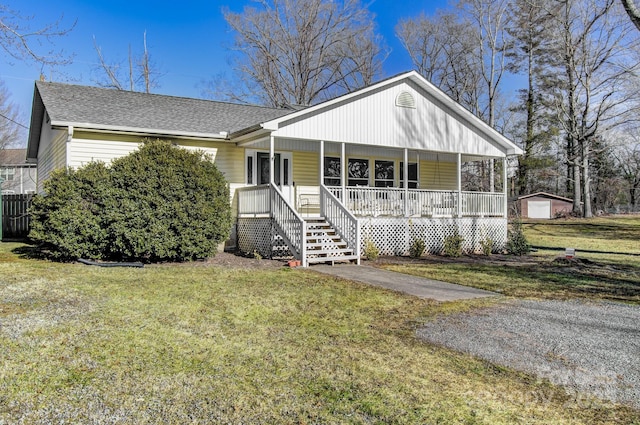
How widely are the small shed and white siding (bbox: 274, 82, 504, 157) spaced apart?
90.7ft

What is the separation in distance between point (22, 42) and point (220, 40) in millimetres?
25452

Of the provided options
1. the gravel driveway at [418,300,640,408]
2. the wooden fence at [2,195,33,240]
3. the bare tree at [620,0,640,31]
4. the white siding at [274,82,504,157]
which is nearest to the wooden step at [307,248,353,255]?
the white siding at [274,82,504,157]

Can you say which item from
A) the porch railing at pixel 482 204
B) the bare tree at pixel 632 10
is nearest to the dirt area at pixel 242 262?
the porch railing at pixel 482 204

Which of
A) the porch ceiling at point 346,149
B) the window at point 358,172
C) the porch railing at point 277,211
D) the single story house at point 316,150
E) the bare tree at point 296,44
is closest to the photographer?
the porch railing at point 277,211

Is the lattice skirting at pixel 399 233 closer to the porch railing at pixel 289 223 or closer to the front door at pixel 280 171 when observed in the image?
the porch railing at pixel 289 223

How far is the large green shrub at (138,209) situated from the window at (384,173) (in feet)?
25.9

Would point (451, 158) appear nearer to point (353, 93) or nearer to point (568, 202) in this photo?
point (353, 93)

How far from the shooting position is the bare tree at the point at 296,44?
107ft

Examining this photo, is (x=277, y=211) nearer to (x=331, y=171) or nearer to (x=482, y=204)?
(x=331, y=171)

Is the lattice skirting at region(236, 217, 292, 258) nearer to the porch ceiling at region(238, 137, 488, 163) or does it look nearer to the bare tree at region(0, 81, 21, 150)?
the porch ceiling at region(238, 137, 488, 163)

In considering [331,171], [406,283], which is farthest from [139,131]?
[406,283]

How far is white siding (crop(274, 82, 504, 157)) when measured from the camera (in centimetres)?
1329

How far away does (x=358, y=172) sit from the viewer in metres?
17.0

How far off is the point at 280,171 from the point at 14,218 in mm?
10373
